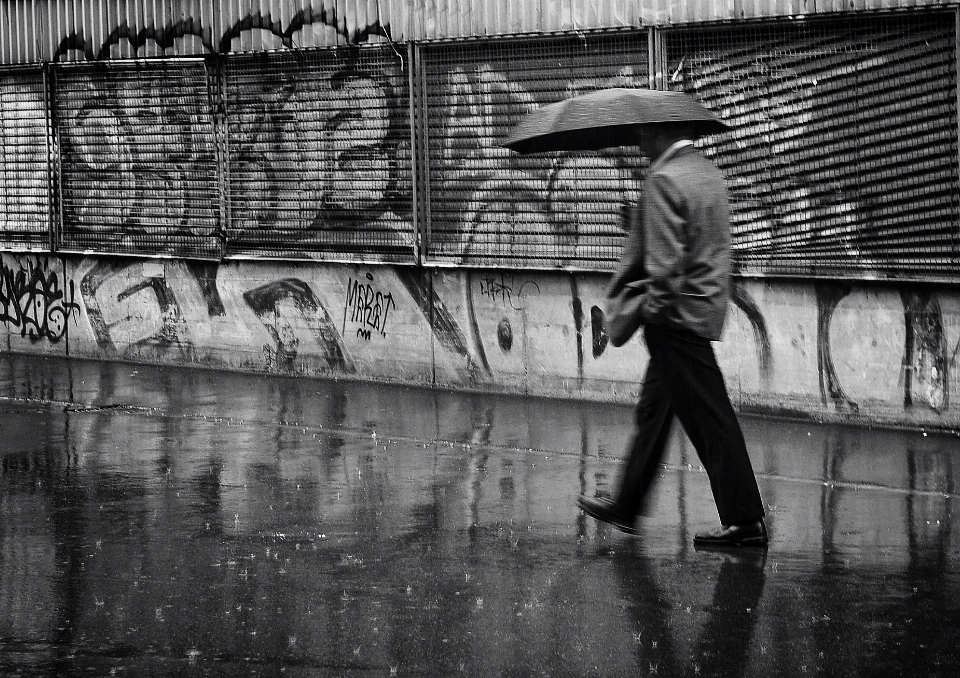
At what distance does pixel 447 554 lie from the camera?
247 inches

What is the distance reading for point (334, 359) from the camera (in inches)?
471

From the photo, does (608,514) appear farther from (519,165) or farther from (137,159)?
(137,159)

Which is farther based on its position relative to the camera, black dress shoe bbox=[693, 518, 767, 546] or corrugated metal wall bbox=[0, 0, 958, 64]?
corrugated metal wall bbox=[0, 0, 958, 64]

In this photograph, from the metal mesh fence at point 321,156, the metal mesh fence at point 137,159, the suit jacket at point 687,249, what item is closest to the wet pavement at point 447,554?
the suit jacket at point 687,249

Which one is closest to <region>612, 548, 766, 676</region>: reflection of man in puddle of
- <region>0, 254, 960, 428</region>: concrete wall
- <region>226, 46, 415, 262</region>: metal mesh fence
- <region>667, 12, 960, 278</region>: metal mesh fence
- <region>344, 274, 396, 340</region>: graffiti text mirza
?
<region>0, 254, 960, 428</region>: concrete wall

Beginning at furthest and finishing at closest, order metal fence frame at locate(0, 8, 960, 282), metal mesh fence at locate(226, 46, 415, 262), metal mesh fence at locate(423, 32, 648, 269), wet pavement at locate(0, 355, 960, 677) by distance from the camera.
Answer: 1. metal mesh fence at locate(226, 46, 415, 262)
2. metal mesh fence at locate(423, 32, 648, 269)
3. metal fence frame at locate(0, 8, 960, 282)
4. wet pavement at locate(0, 355, 960, 677)

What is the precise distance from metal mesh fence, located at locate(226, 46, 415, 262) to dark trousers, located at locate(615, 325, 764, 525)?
214 inches

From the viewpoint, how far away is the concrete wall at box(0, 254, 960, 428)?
9.37m

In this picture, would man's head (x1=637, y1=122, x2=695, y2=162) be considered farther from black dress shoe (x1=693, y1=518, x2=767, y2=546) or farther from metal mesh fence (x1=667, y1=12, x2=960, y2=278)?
metal mesh fence (x1=667, y1=12, x2=960, y2=278)

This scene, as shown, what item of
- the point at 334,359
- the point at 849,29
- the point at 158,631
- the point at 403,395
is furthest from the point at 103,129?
the point at 158,631

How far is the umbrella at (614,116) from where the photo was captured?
20.7 ft

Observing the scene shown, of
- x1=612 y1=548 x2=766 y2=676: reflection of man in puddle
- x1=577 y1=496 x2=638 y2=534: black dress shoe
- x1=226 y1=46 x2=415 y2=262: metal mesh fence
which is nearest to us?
x1=612 y1=548 x2=766 y2=676: reflection of man in puddle

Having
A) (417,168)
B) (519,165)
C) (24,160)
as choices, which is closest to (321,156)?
(417,168)

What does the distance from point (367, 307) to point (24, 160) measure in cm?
406
